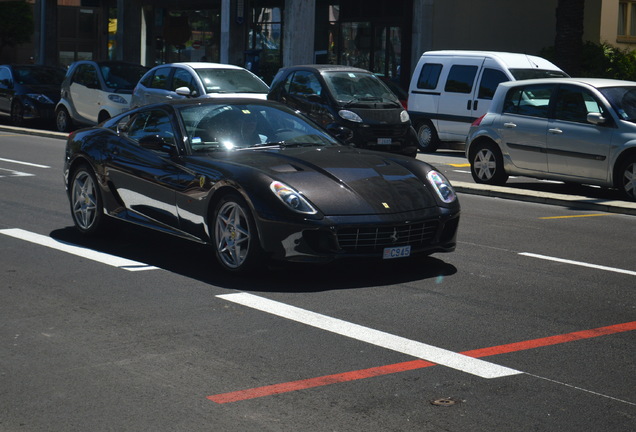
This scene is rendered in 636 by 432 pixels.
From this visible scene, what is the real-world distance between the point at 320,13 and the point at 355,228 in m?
29.1

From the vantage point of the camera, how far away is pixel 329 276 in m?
8.00

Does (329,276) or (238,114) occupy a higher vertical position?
(238,114)

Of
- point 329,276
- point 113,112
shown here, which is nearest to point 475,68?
point 113,112

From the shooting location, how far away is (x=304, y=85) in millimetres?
18297

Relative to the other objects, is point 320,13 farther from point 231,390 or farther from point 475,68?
point 231,390

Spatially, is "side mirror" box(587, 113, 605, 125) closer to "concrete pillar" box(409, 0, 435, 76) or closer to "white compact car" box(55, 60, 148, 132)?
"white compact car" box(55, 60, 148, 132)

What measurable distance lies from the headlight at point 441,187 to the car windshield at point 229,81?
Answer: 1145 centimetres

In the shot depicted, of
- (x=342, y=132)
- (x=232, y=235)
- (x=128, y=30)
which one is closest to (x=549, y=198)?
(x=342, y=132)

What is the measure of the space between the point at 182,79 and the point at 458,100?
552 centimetres

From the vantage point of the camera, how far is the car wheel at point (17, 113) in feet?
87.4

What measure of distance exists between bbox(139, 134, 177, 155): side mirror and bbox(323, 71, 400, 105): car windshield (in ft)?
30.6

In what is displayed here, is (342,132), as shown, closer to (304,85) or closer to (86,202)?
(304,85)

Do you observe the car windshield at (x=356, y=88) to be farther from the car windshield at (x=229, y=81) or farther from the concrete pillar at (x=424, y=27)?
the concrete pillar at (x=424, y=27)

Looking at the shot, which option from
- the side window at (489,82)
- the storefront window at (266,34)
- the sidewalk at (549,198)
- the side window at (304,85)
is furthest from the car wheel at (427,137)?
the storefront window at (266,34)
